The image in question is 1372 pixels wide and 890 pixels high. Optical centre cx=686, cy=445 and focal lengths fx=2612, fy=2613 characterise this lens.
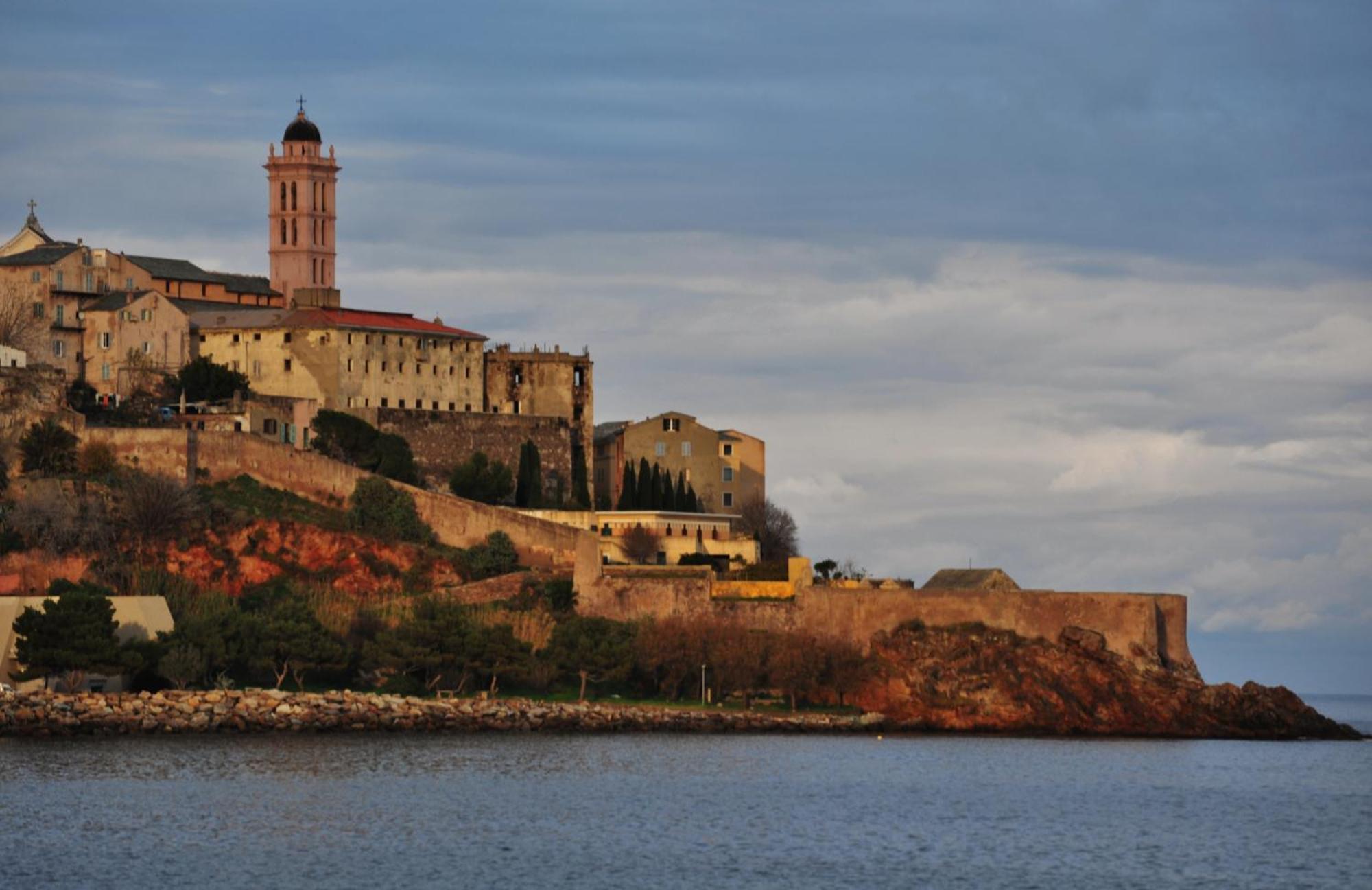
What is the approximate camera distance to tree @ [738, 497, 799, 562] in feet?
270

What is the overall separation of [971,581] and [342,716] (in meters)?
18.3

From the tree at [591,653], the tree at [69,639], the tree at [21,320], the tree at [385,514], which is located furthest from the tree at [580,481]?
the tree at [69,639]

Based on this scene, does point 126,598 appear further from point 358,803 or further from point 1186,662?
point 1186,662

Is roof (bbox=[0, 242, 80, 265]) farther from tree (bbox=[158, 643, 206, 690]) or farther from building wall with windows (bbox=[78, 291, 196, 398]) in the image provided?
tree (bbox=[158, 643, 206, 690])

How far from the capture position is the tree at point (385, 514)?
73688mm

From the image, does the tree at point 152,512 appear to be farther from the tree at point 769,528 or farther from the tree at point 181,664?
the tree at point 769,528

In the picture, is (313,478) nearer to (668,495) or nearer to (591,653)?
(668,495)

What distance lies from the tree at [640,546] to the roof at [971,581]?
947cm

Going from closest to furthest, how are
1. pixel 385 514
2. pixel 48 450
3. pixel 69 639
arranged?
1. pixel 69 639
2. pixel 48 450
3. pixel 385 514

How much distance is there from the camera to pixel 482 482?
7925cm

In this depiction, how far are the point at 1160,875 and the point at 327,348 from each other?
43408 mm

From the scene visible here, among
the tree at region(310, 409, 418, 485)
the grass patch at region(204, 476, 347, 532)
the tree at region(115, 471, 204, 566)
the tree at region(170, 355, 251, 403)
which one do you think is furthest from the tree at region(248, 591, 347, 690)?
the tree at region(170, 355, 251, 403)

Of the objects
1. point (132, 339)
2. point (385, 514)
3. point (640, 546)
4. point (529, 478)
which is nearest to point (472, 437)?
point (529, 478)

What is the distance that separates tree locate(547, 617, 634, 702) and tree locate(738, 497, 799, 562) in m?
15.4
